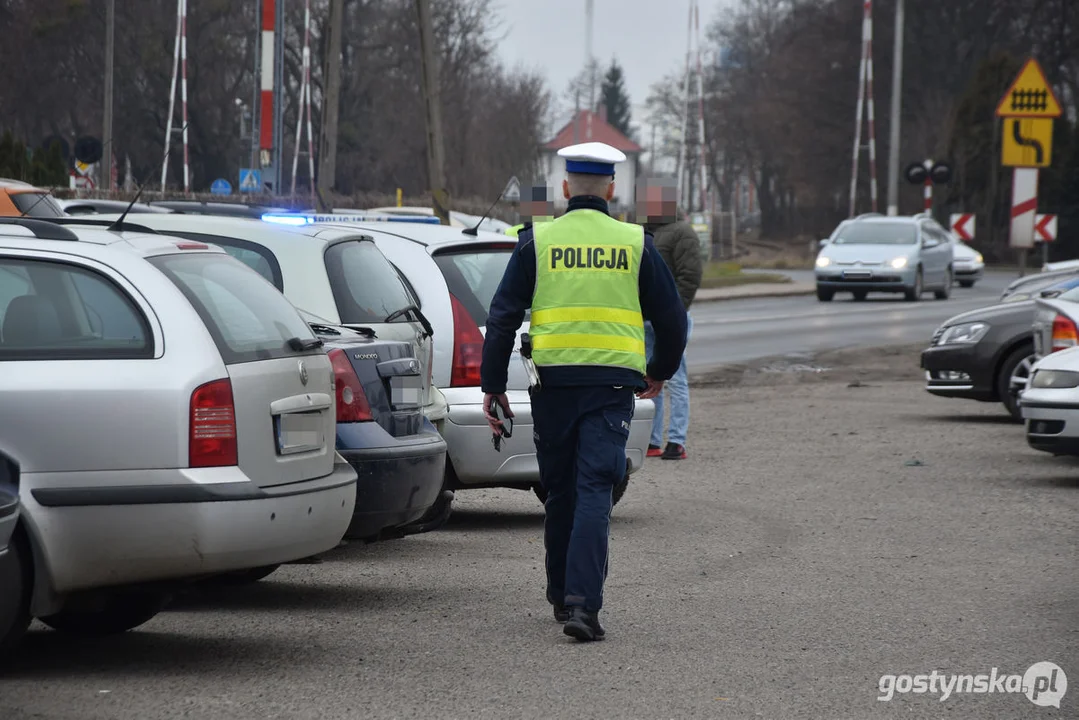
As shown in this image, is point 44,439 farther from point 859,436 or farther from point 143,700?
point 859,436

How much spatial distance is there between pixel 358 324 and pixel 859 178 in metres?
71.0

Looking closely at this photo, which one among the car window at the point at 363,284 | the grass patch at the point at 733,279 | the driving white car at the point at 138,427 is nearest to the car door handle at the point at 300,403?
the driving white car at the point at 138,427

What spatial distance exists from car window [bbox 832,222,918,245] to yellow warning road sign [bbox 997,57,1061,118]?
12.4 metres

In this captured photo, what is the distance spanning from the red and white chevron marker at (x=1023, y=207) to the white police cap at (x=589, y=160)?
16751 millimetres

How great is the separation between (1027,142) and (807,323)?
676 centimetres

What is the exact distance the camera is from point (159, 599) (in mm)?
6328

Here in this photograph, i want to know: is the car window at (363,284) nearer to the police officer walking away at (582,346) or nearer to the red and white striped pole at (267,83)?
the police officer walking away at (582,346)

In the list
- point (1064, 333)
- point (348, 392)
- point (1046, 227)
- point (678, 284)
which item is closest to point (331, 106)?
point (1046, 227)

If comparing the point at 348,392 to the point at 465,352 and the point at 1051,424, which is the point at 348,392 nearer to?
the point at 465,352

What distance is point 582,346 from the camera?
21.5 ft

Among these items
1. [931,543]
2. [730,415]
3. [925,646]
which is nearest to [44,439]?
[925,646]

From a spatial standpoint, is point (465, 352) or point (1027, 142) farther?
point (1027, 142)

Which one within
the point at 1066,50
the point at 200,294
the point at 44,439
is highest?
the point at 1066,50

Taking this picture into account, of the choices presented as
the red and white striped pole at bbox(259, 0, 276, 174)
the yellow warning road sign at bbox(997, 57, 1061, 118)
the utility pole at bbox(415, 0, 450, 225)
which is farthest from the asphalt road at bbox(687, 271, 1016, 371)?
the red and white striped pole at bbox(259, 0, 276, 174)
